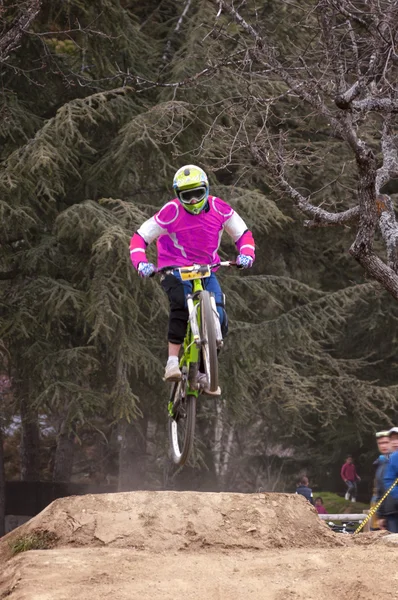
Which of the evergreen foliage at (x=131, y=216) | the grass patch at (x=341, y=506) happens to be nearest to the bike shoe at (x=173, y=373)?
the evergreen foliage at (x=131, y=216)

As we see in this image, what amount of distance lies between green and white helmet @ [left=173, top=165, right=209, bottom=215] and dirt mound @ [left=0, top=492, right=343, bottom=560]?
286 cm

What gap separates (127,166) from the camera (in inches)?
753

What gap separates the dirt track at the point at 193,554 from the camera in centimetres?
790

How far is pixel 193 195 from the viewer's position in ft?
30.2

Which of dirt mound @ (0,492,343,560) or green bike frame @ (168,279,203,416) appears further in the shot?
dirt mound @ (0,492,343,560)

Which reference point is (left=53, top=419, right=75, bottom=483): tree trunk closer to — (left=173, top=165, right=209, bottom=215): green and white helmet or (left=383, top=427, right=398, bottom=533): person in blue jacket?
(left=383, top=427, right=398, bottom=533): person in blue jacket

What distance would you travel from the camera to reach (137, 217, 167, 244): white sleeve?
9.54 meters

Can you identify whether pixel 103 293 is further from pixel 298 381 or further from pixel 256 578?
pixel 256 578

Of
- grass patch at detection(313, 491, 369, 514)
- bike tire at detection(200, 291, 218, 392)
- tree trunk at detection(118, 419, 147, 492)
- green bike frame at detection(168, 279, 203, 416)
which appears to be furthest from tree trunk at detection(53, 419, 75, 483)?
bike tire at detection(200, 291, 218, 392)

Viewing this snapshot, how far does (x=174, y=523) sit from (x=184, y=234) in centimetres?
268

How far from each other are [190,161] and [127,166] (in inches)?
45.9

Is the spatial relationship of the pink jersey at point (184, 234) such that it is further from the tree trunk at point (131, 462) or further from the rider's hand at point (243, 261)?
the tree trunk at point (131, 462)

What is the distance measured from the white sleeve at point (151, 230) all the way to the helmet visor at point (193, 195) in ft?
1.44

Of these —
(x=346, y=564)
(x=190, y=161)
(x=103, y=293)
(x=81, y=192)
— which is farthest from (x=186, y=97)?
(x=346, y=564)
